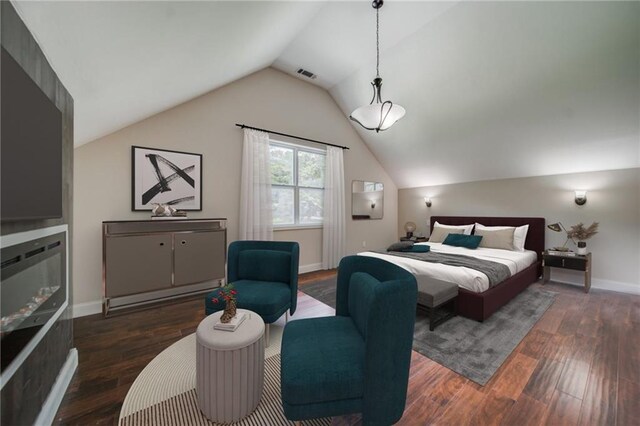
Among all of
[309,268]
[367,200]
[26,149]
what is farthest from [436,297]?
[367,200]

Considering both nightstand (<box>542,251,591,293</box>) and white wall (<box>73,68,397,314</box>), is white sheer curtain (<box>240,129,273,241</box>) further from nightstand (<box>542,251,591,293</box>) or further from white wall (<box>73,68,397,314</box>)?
nightstand (<box>542,251,591,293</box>)

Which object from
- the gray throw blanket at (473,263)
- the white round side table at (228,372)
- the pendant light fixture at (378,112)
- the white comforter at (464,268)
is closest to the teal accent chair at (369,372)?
the white round side table at (228,372)

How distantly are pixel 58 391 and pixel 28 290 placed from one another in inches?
29.4

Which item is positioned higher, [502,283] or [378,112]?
[378,112]

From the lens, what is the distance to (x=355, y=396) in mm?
1097

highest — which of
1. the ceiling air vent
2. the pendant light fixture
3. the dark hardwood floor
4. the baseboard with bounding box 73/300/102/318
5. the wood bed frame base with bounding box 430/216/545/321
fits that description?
the ceiling air vent

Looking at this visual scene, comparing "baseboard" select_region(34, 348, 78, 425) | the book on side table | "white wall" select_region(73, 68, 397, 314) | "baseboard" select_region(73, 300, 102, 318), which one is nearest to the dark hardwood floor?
"baseboard" select_region(34, 348, 78, 425)

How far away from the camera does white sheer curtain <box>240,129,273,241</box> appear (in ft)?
12.2

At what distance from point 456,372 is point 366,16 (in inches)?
152

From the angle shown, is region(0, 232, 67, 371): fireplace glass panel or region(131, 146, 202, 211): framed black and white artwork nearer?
region(0, 232, 67, 371): fireplace glass panel

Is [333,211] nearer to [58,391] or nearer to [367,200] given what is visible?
[367,200]

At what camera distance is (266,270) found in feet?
8.31

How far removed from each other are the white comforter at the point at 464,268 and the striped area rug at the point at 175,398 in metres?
1.94

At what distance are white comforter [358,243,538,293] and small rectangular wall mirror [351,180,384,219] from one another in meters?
1.72
